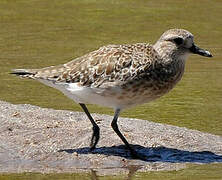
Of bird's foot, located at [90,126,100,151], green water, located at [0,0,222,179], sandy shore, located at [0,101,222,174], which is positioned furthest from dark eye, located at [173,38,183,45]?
green water, located at [0,0,222,179]

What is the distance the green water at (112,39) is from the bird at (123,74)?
Result: 1.07 meters

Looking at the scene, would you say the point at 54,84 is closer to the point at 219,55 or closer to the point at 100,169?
the point at 100,169

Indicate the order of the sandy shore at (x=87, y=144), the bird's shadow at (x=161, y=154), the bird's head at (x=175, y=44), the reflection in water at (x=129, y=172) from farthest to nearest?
1. the bird's head at (x=175, y=44)
2. the bird's shadow at (x=161, y=154)
3. the sandy shore at (x=87, y=144)
4. the reflection in water at (x=129, y=172)

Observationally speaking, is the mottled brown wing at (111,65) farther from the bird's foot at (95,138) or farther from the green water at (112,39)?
the green water at (112,39)

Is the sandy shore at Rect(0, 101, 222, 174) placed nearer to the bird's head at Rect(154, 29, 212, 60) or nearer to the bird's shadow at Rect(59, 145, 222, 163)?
the bird's shadow at Rect(59, 145, 222, 163)

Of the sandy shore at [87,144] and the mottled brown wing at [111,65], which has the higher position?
the mottled brown wing at [111,65]

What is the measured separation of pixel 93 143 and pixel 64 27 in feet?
33.7

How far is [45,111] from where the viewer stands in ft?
41.4

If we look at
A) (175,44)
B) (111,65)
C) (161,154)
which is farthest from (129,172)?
(175,44)

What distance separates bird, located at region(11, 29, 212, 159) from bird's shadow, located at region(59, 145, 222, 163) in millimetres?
115

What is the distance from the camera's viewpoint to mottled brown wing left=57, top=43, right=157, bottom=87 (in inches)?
415

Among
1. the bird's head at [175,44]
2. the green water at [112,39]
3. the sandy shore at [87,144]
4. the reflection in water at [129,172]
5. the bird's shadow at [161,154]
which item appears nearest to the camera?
the reflection in water at [129,172]

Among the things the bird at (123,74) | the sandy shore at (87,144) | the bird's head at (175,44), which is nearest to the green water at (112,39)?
the sandy shore at (87,144)

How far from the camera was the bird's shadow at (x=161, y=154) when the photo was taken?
35.1 ft
